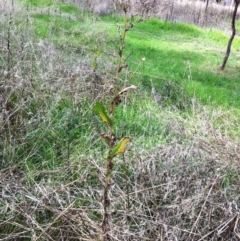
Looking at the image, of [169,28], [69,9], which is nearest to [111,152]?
[169,28]

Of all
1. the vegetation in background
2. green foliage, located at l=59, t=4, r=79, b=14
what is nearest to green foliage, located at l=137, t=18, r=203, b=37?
green foliage, located at l=59, t=4, r=79, b=14

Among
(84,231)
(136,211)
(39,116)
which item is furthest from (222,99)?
(84,231)

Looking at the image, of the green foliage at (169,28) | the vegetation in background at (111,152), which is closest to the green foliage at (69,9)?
the green foliage at (169,28)

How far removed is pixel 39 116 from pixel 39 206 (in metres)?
1.12

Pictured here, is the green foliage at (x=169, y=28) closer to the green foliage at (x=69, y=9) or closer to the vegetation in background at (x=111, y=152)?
the green foliage at (x=69, y=9)

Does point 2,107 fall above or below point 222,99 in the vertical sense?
above

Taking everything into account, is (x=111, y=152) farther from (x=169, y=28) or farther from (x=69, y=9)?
(x=69, y=9)

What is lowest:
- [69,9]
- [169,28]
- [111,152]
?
[169,28]

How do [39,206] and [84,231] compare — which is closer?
[84,231]

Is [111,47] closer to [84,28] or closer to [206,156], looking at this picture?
[84,28]

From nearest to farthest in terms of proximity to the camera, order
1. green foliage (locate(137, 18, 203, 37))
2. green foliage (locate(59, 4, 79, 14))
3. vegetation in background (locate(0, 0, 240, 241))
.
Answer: vegetation in background (locate(0, 0, 240, 241))
green foliage (locate(137, 18, 203, 37))
green foliage (locate(59, 4, 79, 14))

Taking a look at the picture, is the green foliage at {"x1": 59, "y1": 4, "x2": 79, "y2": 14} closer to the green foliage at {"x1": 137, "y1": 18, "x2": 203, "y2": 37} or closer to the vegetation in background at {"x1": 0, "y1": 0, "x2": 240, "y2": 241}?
the green foliage at {"x1": 137, "y1": 18, "x2": 203, "y2": 37}

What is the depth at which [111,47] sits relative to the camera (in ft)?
21.1

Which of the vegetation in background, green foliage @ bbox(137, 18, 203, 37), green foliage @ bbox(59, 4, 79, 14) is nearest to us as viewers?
the vegetation in background
